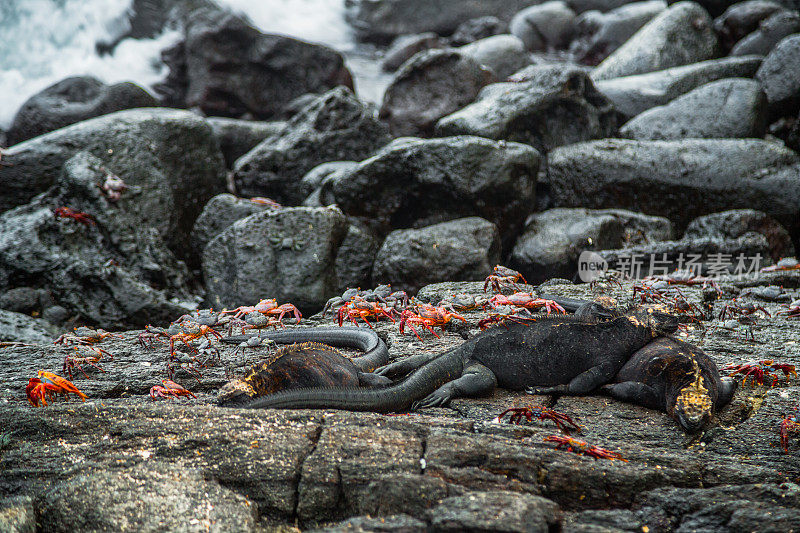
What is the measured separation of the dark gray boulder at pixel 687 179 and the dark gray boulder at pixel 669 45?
5.59 metres

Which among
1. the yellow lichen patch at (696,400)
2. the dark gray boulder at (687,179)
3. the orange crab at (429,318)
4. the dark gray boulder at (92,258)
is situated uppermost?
the dark gray boulder at (687,179)

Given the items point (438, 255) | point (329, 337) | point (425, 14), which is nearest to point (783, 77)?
point (438, 255)

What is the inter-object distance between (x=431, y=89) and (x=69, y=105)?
8675mm

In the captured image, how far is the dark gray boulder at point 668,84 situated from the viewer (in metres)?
11.6

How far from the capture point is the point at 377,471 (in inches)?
94.2

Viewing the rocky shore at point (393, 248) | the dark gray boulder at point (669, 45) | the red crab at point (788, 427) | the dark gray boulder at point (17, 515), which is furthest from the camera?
the dark gray boulder at point (669, 45)

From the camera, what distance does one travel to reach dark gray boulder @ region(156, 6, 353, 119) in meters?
16.2

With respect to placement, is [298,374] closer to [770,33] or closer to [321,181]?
[321,181]

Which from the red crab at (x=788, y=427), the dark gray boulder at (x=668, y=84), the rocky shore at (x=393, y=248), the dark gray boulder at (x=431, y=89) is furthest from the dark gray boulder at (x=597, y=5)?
the red crab at (x=788, y=427)

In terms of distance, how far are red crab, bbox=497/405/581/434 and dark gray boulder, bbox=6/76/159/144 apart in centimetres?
1354

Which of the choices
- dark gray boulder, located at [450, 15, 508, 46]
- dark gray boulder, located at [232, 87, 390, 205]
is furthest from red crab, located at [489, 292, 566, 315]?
dark gray boulder, located at [450, 15, 508, 46]

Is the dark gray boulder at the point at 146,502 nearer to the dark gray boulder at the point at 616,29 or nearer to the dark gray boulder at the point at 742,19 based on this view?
the dark gray boulder at the point at 742,19

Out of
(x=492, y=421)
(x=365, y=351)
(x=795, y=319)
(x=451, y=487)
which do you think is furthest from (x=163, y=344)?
(x=795, y=319)

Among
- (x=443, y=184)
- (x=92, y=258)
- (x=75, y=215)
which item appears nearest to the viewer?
(x=92, y=258)
